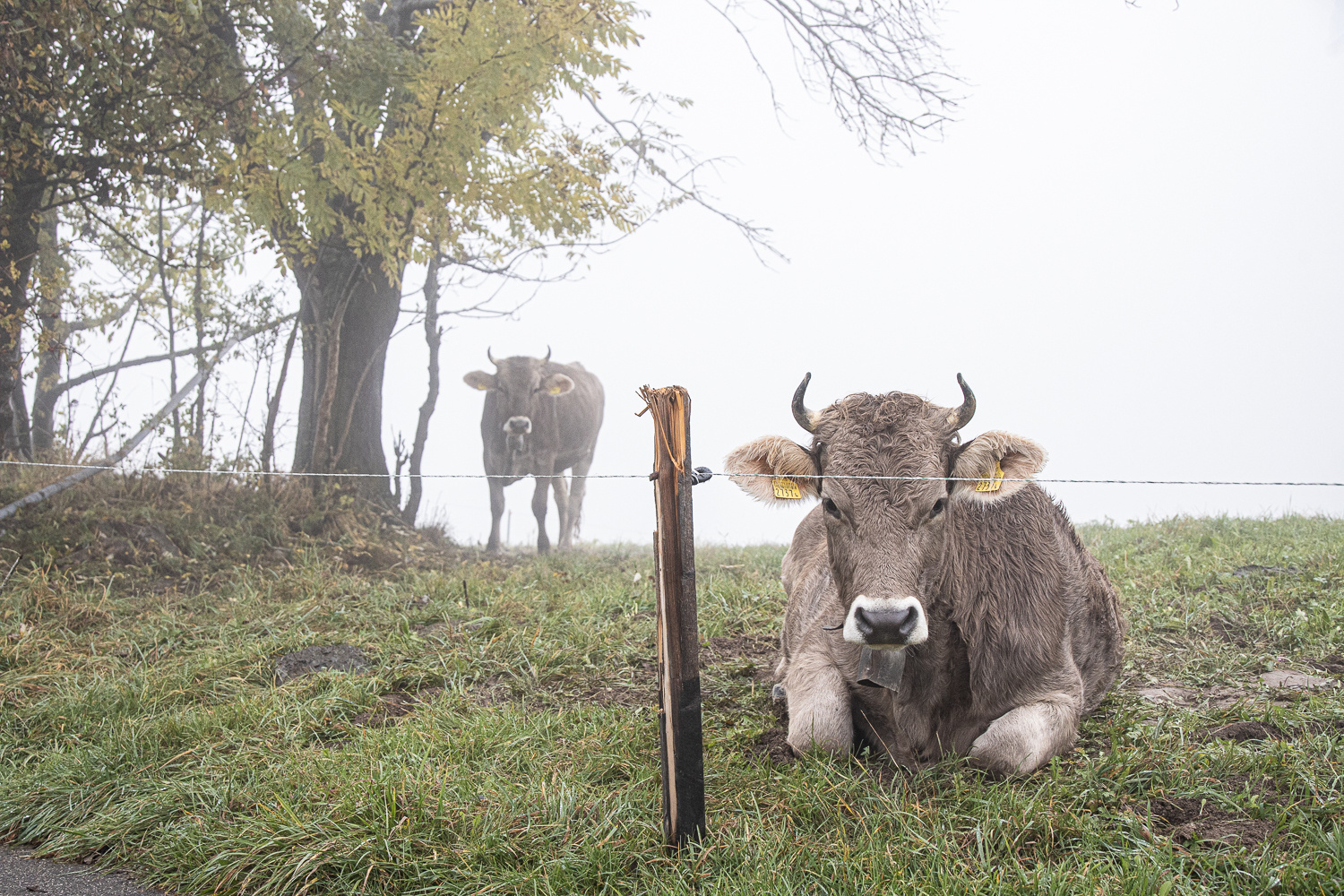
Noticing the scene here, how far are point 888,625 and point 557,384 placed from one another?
9802 millimetres

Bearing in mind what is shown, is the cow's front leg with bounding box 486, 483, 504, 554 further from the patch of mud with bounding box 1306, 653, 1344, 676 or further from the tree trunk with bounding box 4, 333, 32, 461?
the patch of mud with bounding box 1306, 653, 1344, 676

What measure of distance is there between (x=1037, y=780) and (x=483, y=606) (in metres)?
3.83

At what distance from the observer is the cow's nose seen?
295 centimetres

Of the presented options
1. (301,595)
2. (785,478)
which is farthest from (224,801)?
(301,595)

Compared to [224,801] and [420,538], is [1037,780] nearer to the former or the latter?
[224,801]

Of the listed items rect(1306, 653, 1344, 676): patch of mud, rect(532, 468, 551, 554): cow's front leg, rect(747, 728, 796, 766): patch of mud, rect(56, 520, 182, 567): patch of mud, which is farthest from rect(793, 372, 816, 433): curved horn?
rect(532, 468, 551, 554): cow's front leg

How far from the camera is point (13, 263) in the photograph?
798 cm

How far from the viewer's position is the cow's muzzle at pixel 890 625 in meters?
2.95

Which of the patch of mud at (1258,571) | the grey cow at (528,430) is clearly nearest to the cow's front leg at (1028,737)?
the patch of mud at (1258,571)

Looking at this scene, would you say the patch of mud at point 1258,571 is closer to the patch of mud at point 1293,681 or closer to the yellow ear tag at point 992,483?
the patch of mud at point 1293,681

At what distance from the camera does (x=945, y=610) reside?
139 inches

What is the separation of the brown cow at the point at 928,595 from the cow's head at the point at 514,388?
28.9 ft

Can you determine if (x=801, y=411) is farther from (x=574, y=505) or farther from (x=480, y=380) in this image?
(x=574, y=505)

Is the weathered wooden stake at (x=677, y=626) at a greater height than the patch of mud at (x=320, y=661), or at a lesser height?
greater
